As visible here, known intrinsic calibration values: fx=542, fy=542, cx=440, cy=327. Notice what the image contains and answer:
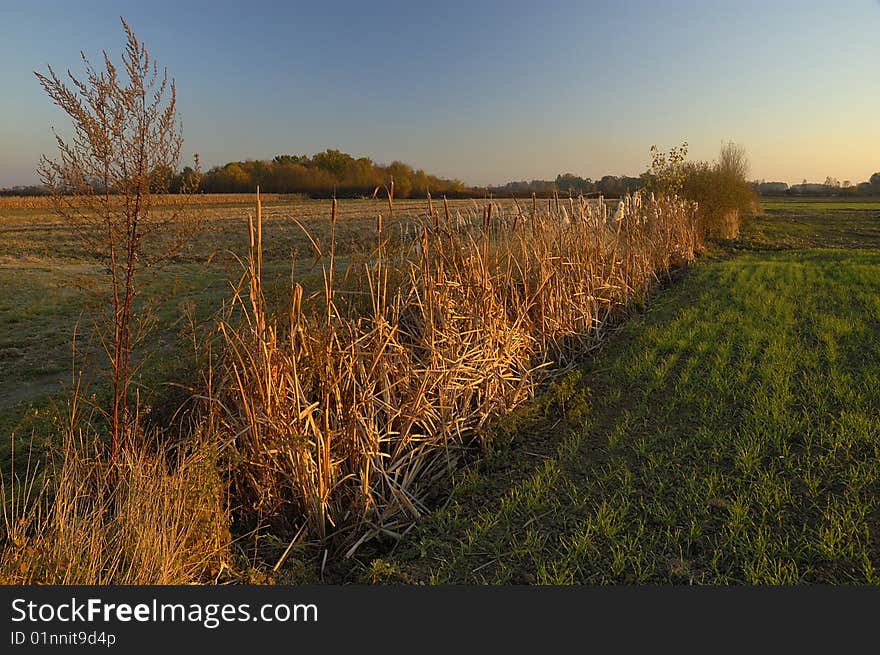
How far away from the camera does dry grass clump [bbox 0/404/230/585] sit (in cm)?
219

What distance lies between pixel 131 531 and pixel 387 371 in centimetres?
178

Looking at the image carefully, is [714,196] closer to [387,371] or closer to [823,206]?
[387,371]

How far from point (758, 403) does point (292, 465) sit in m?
3.94

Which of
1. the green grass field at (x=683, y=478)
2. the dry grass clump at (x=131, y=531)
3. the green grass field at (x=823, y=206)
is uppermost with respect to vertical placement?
the green grass field at (x=823, y=206)

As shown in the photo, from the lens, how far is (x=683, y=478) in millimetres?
3623

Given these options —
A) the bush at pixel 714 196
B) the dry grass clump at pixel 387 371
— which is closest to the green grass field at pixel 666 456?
the dry grass clump at pixel 387 371

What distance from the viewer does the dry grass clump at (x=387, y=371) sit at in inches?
124

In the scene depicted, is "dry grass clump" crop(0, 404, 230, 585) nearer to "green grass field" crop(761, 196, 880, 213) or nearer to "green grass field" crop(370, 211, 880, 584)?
"green grass field" crop(370, 211, 880, 584)

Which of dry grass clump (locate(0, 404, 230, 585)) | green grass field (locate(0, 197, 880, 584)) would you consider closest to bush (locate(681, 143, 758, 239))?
green grass field (locate(0, 197, 880, 584))

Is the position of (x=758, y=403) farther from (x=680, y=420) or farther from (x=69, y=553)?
(x=69, y=553)

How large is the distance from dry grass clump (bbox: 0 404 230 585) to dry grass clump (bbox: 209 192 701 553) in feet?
1.02

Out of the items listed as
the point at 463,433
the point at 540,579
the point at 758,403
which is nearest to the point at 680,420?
the point at 758,403

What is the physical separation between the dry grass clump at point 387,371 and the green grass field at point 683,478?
352 mm

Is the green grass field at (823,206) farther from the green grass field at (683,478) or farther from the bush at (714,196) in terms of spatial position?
the green grass field at (683,478)
